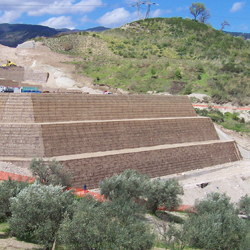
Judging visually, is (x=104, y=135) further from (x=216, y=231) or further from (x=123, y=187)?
(x=216, y=231)

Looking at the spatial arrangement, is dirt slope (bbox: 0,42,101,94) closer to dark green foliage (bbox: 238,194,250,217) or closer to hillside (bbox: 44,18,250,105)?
hillside (bbox: 44,18,250,105)

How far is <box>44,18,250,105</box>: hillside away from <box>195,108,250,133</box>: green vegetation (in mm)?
3829

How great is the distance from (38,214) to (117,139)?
1131cm

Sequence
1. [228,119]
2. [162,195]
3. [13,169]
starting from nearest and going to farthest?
[162,195] → [13,169] → [228,119]

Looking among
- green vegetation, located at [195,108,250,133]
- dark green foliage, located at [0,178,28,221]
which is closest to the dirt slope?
green vegetation, located at [195,108,250,133]

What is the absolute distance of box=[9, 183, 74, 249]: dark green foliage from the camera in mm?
8961

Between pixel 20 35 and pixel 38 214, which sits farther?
pixel 20 35

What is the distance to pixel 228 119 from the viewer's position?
3516 centimetres

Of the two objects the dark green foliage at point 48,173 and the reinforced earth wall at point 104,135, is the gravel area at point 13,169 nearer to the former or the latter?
the reinforced earth wall at point 104,135

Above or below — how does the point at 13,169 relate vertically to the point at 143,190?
A: above

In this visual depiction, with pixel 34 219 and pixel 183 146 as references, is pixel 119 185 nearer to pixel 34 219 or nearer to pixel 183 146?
pixel 34 219

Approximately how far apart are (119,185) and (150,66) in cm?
3448

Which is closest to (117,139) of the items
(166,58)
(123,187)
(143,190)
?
(143,190)

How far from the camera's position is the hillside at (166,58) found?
4166 cm
